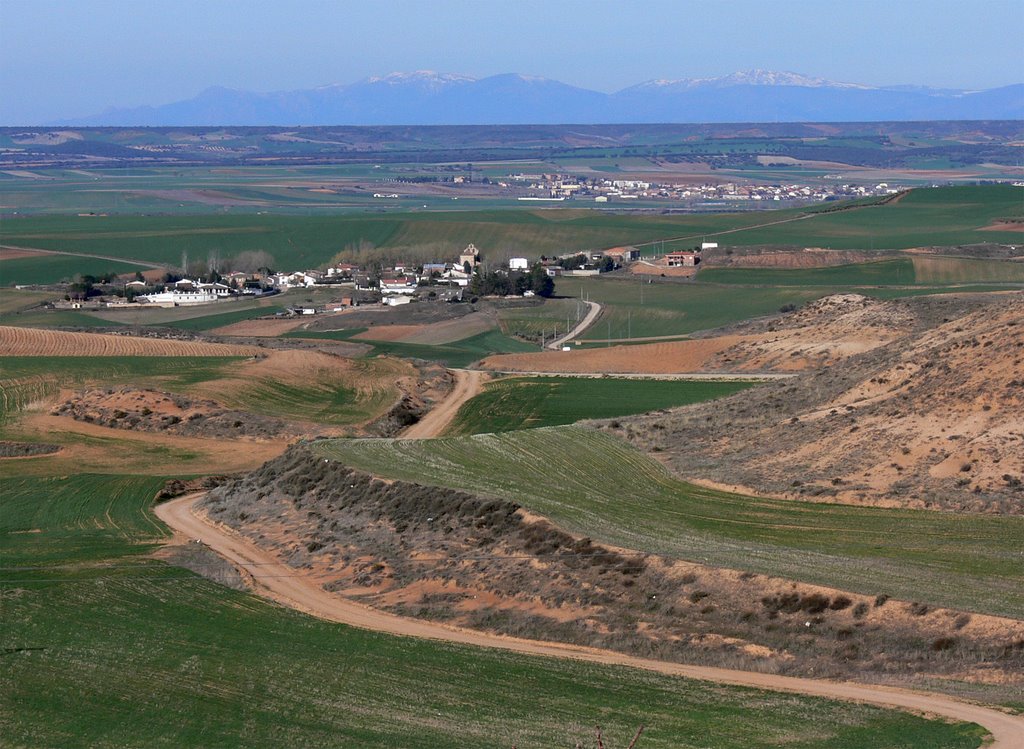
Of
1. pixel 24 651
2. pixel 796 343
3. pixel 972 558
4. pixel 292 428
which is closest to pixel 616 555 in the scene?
pixel 972 558

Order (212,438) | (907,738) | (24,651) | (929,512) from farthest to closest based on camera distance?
(212,438) → (929,512) → (24,651) → (907,738)

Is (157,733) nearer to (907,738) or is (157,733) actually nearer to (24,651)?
(24,651)

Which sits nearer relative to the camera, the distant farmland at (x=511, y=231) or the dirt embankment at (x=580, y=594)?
the dirt embankment at (x=580, y=594)

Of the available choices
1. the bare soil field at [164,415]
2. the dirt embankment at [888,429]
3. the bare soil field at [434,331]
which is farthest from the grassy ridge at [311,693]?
the bare soil field at [434,331]

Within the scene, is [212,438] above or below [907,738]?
below

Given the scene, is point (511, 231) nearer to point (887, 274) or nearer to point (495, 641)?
point (887, 274)

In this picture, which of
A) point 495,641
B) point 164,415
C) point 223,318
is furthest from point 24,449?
point 223,318

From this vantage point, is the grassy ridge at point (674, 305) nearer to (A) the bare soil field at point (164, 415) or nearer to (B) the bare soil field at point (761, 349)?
(B) the bare soil field at point (761, 349)
